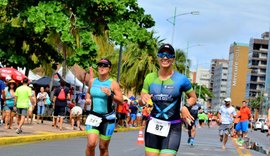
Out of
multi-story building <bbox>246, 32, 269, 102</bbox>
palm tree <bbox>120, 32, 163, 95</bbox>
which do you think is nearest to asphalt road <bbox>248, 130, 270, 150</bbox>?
palm tree <bbox>120, 32, 163, 95</bbox>

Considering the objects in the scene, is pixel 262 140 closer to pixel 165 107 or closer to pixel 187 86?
pixel 187 86

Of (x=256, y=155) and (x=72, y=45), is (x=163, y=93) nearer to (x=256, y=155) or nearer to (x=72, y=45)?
(x=256, y=155)

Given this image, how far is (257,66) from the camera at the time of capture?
18588 cm

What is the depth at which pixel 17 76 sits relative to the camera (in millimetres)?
28031

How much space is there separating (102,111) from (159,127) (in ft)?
6.94

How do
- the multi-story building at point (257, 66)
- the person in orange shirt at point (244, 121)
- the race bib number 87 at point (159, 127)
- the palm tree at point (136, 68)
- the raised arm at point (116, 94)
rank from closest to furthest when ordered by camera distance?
the race bib number 87 at point (159, 127), the raised arm at point (116, 94), the person in orange shirt at point (244, 121), the palm tree at point (136, 68), the multi-story building at point (257, 66)

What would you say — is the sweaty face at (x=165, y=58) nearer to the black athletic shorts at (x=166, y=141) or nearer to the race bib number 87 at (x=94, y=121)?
the black athletic shorts at (x=166, y=141)

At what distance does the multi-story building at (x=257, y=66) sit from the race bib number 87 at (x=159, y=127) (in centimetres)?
17990

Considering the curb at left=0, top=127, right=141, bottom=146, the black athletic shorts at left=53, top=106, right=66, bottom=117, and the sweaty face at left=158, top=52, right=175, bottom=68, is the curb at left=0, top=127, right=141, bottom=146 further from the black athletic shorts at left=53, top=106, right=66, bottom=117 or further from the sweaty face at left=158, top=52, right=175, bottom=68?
the sweaty face at left=158, top=52, right=175, bottom=68

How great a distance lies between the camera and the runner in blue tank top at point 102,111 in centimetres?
925

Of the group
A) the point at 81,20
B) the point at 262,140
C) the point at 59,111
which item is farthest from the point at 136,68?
the point at 59,111

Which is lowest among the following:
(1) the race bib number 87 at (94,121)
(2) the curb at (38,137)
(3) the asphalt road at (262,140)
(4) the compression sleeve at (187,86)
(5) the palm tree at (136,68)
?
(3) the asphalt road at (262,140)

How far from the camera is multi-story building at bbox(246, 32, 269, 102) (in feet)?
605

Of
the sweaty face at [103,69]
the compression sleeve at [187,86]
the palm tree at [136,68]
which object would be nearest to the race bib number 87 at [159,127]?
the compression sleeve at [187,86]
